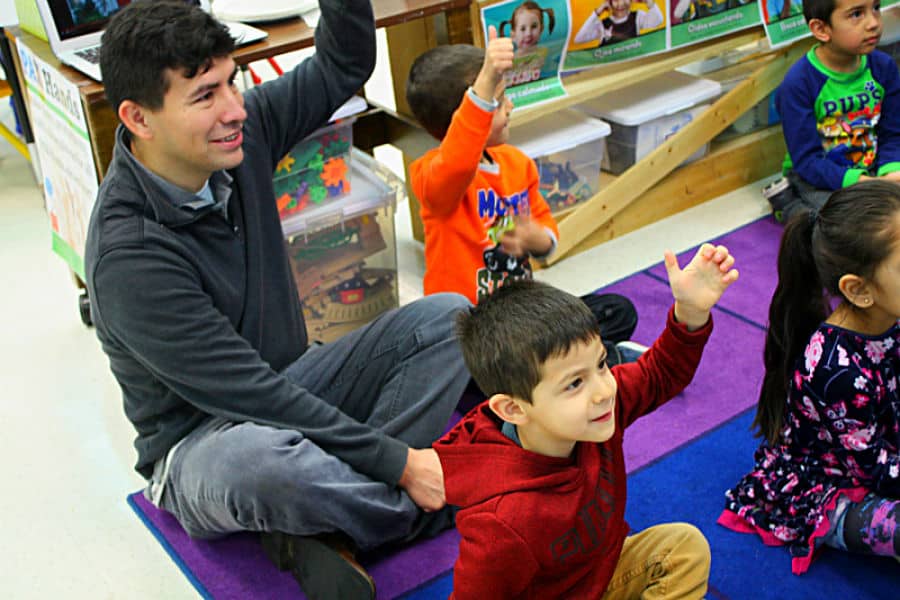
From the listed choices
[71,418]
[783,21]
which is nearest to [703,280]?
[71,418]

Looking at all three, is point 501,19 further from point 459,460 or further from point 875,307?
point 459,460

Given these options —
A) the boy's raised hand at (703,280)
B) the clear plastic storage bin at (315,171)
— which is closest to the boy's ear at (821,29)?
the clear plastic storage bin at (315,171)

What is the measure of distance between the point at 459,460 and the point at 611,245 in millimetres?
1549

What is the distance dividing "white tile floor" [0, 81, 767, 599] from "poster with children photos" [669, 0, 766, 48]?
0.46 metres

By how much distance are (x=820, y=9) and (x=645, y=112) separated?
19.0 inches

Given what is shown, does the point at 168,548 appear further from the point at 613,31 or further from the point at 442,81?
the point at 613,31

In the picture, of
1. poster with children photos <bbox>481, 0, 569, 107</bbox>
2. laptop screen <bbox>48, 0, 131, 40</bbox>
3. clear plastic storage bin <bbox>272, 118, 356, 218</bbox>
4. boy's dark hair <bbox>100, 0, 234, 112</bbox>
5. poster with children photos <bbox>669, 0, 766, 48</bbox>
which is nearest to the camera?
boy's dark hair <bbox>100, 0, 234, 112</bbox>

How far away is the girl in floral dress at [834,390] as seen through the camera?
1558 mm

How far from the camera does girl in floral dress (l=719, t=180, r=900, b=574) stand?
1.56m

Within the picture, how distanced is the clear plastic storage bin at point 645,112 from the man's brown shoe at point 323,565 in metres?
1.50

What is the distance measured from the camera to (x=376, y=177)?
2357mm

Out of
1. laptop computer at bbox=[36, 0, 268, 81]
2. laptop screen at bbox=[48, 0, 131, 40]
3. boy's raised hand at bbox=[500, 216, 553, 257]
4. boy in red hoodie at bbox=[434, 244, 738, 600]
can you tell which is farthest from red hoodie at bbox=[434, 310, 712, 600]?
laptop screen at bbox=[48, 0, 131, 40]

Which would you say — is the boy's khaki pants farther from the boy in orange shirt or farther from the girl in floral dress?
the boy in orange shirt

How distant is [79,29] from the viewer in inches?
80.6
